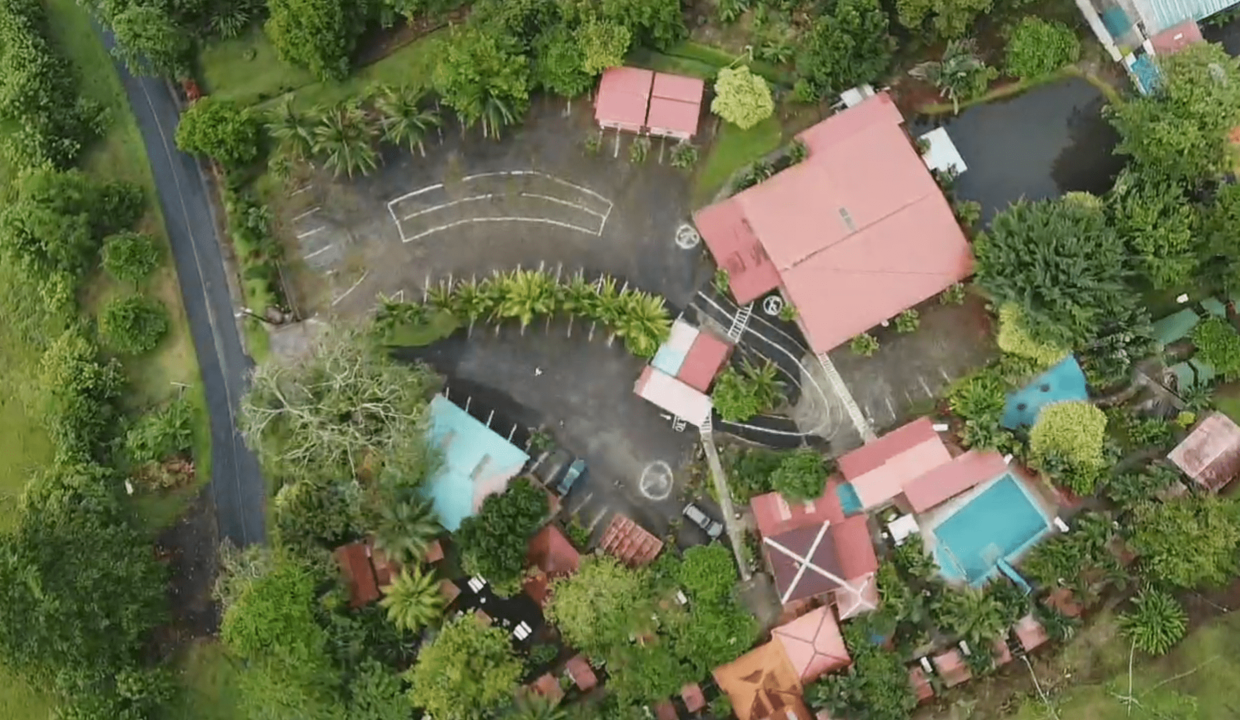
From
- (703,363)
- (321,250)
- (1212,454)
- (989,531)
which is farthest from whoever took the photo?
(321,250)

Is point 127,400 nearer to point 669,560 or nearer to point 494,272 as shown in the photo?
point 494,272

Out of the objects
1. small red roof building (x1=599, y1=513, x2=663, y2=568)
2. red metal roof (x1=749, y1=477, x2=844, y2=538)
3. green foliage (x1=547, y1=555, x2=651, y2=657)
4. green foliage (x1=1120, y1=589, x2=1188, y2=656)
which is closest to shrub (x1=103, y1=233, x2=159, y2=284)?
green foliage (x1=547, y1=555, x2=651, y2=657)

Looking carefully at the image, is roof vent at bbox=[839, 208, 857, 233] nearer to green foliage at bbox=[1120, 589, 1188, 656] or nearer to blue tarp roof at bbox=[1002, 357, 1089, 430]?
blue tarp roof at bbox=[1002, 357, 1089, 430]

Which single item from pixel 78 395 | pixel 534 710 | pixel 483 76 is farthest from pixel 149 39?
pixel 534 710

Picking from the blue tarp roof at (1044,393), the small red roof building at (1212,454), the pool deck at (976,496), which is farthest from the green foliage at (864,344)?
the small red roof building at (1212,454)

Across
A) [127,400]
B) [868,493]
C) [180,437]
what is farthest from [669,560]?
[127,400]

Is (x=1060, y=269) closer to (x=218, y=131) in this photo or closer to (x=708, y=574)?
(x=708, y=574)

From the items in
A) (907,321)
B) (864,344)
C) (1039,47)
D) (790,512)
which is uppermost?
(1039,47)
